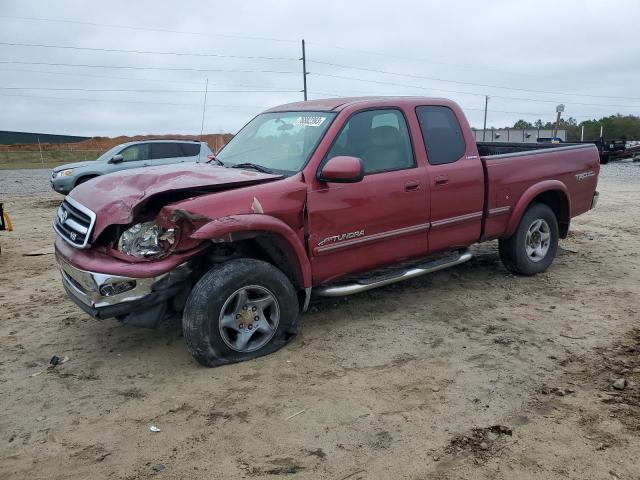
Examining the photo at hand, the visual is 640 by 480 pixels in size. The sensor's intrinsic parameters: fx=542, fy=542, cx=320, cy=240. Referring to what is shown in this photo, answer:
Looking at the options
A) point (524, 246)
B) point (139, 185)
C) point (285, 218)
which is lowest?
point (524, 246)

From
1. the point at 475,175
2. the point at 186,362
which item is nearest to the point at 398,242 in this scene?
the point at 475,175

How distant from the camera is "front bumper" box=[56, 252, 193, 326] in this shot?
3672 mm

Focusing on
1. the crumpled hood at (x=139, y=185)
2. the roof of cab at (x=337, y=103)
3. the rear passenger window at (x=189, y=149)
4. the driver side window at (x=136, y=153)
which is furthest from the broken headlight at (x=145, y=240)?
the rear passenger window at (x=189, y=149)

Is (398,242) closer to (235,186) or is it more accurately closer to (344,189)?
(344,189)

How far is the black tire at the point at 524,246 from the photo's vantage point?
5.94 metres

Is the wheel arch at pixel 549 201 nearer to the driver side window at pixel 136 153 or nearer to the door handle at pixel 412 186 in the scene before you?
the door handle at pixel 412 186

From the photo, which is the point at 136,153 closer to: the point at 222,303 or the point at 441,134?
the point at 441,134

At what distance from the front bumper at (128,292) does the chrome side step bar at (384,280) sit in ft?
4.00

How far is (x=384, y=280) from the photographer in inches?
185

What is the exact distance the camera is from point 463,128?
213 inches

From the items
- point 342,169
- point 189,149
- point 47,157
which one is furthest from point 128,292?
point 47,157

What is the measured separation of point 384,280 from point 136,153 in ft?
34.7

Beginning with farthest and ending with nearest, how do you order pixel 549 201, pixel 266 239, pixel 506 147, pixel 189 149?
pixel 189 149 < pixel 506 147 < pixel 549 201 < pixel 266 239

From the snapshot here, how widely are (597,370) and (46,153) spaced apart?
4032 centimetres
